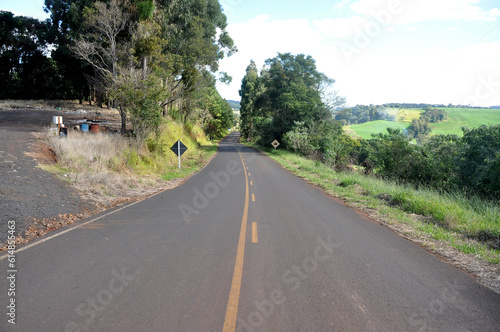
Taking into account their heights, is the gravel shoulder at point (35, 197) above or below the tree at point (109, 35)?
below

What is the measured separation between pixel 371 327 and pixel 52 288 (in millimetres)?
4194

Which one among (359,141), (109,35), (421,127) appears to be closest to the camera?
(109,35)

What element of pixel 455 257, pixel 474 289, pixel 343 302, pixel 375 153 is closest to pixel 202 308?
pixel 343 302

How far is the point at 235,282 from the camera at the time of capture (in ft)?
13.7

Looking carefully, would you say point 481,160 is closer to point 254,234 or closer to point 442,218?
point 442,218

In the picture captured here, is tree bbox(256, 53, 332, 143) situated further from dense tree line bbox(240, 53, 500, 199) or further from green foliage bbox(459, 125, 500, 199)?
green foliage bbox(459, 125, 500, 199)

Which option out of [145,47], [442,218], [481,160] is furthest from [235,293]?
[145,47]

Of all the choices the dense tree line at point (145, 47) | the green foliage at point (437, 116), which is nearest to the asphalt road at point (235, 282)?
the dense tree line at point (145, 47)

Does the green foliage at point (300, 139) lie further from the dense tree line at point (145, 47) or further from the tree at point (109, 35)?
the tree at point (109, 35)

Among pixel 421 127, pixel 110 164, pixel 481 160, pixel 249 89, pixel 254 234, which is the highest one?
pixel 249 89

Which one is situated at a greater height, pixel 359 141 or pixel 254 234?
pixel 359 141

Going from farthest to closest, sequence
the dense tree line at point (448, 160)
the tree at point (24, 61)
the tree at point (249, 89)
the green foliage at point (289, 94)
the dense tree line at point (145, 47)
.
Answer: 1. the tree at point (249, 89)
2. the tree at point (24, 61)
3. the green foliage at point (289, 94)
4. the dense tree line at point (145, 47)
5. the dense tree line at point (448, 160)

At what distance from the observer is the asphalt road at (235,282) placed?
10.8 ft

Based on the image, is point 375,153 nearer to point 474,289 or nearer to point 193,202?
point 193,202
